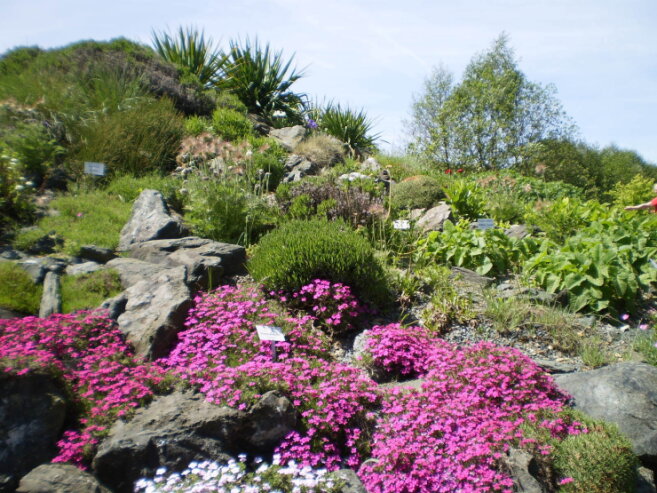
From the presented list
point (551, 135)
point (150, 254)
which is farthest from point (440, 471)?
point (551, 135)

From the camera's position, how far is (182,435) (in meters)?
3.38

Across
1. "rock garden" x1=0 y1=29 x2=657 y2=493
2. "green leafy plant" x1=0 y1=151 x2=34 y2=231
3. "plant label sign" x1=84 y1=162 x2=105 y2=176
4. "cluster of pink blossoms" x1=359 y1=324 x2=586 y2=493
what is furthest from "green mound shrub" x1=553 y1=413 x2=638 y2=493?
"plant label sign" x1=84 y1=162 x2=105 y2=176

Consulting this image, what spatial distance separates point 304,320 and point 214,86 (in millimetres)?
13092

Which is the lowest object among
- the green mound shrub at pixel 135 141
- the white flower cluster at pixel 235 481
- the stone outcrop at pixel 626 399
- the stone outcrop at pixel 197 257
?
the white flower cluster at pixel 235 481

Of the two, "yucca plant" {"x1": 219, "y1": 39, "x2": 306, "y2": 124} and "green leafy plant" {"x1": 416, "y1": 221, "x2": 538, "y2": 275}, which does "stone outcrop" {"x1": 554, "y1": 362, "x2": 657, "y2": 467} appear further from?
"yucca plant" {"x1": 219, "y1": 39, "x2": 306, "y2": 124}

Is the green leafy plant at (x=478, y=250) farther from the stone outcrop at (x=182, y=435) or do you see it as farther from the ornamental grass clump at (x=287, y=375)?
the stone outcrop at (x=182, y=435)

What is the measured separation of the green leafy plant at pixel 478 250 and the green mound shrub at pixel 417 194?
232cm

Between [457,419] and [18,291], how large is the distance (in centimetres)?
460

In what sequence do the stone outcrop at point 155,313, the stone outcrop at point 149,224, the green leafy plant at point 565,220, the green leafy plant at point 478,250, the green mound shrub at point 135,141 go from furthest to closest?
the green mound shrub at point 135,141 → the green leafy plant at point 565,220 → the stone outcrop at point 149,224 → the green leafy plant at point 478,250 → the stone outcrop at point 155,313

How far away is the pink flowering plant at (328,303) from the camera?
527 centimetres

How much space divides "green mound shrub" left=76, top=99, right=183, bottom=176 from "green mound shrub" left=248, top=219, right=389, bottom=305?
500 centimetres

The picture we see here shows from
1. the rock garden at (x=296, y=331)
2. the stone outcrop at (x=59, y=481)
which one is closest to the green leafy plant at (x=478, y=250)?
the rock garden at (x=296, y=331)

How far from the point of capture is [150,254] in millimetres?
6344

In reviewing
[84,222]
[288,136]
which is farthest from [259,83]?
[84,222]
